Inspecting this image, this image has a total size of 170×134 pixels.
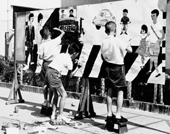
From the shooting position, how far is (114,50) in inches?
216

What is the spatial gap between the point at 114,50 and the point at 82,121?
5.70 feet

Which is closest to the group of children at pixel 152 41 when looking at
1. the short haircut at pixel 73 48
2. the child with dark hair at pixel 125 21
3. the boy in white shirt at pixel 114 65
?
the child with dark hair at pixel 125 21

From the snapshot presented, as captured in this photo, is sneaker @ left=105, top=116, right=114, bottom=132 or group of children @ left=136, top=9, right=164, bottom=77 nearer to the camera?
sneaker @ left=105, top=116, right=114, bottom=132

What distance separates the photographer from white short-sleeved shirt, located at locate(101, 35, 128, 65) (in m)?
5.49

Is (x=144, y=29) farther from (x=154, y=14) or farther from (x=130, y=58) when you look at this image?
(x=130, y=58)

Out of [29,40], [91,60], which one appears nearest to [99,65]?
[91,60]

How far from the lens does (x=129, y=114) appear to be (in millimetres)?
7020

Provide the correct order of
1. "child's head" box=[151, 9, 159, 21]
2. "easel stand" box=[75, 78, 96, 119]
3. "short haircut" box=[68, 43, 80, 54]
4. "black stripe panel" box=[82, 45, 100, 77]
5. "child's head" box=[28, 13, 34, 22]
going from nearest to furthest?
1. "child's head" box=[151, 9, 159, 21]
2. "easel stand" box=[75, 78, 96, 119]
3. "black stripe panel" box=[82, 45, 100, 77]
4. "short haircut" box=[68, 43, 80, 54]
5. "child's head" box=[28, 13, 34, 22]

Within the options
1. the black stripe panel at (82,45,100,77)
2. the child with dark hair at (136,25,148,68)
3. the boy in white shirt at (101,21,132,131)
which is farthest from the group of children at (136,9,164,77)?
the black stripe panel at (82,45,100,77)

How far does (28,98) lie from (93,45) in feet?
11.4

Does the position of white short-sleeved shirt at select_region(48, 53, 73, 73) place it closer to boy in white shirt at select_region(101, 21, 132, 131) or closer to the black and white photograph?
the black and white photograph

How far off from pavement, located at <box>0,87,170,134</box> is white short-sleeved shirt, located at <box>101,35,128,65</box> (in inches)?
49.6

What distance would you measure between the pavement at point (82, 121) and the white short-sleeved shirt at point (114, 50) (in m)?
1.26

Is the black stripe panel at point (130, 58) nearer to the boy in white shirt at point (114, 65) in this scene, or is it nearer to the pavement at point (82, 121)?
the boy in white shirt at point (114, 65)
